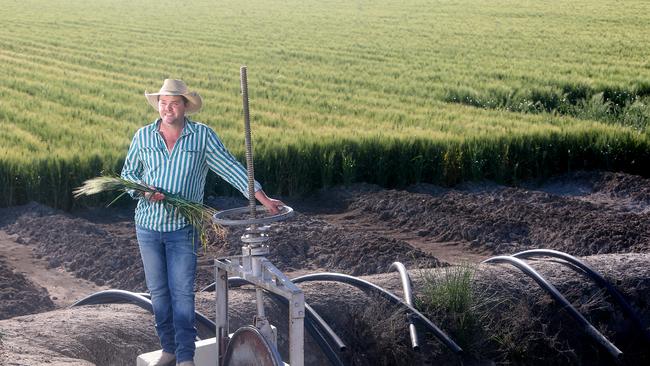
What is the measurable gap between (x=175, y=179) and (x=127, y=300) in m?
1.60

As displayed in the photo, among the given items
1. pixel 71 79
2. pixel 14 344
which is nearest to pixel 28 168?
pixel 14 344

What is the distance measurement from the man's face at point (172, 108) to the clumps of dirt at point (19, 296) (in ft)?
9.90

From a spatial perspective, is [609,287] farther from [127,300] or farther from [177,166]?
[177,166]

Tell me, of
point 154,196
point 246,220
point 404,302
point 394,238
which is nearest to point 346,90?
point 394,238

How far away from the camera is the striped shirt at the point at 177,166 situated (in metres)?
4.80

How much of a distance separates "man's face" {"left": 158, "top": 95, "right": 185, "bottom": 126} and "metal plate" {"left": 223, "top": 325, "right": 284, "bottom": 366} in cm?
94

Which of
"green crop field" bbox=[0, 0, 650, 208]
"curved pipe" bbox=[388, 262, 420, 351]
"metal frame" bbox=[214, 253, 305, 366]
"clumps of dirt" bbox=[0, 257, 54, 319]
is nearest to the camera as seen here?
"metal frame" bbox=[214, 253, 305, 366]

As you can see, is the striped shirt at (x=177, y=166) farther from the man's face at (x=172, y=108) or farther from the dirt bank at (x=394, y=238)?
the dirt bank at (x=394, y=238)

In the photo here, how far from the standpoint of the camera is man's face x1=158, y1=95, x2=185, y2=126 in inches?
189

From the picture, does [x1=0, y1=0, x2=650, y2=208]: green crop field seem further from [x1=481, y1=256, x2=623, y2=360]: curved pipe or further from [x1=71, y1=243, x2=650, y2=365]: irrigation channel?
[x1=481, y1=256, x2=623, y2=360]: curved pipe

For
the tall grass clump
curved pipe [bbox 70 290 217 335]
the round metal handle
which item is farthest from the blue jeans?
the tall grass clump

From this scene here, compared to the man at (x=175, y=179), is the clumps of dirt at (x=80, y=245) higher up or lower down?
lower down

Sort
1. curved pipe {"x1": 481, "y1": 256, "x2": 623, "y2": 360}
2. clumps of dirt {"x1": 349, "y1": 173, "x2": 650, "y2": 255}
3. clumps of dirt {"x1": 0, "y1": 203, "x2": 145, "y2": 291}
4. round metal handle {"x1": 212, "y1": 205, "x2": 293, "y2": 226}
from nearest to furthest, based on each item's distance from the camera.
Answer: round metal handle {"x1": 212, "y1": 205, "x2": 293, "y2": 226} → curved pipe {"x1": 481, "y1": 256, "x2": 623, "y2": 360} → clumps of dirt {"x1": 0, "y1": 203, "x2": 145, "y2": 291} → clumps of dirt {"x1": 349, "y1": 173, "x2": 650, "y2": 255}

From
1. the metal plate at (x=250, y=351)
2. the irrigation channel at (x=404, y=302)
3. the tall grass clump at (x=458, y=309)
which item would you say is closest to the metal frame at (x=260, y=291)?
the metal plate at (x=250, y=351)
